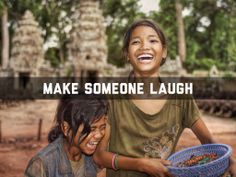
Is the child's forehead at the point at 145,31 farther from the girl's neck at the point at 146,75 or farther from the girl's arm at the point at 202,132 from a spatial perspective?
the girl's arm at the point at 202,132

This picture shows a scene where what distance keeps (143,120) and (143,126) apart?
0.02m

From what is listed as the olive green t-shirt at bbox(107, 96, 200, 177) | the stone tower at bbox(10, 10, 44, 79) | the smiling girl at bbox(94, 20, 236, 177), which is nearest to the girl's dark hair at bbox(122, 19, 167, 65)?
the smiling girl at bbox(94, 20, 236, 177)

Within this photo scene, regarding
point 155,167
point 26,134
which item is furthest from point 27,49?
point 155,167

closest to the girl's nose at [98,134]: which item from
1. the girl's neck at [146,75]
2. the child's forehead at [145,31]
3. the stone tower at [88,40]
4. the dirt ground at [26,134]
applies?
the dirt ground at [26,134]

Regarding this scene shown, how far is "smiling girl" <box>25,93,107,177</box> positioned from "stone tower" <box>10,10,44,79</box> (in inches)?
382

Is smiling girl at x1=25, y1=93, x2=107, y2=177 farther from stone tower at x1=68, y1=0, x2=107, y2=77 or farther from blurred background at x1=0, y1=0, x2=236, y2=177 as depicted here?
stone tower at x1=68, y1=0, x2=107, y2=77

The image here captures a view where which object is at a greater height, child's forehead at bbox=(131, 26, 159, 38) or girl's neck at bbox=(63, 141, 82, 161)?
child's forehead at bbox=(131, 26, 159, 38)

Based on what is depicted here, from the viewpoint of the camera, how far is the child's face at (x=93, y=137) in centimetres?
155

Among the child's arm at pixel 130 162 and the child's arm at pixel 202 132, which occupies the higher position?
the child's arm at pixel 202 132

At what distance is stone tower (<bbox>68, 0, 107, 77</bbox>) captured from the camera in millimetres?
10977

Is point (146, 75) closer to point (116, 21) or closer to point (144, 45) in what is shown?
point (144, 45)

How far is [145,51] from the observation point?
5.53ft

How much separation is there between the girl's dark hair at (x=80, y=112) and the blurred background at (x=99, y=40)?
4076 mm

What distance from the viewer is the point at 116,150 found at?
65.8 inches
